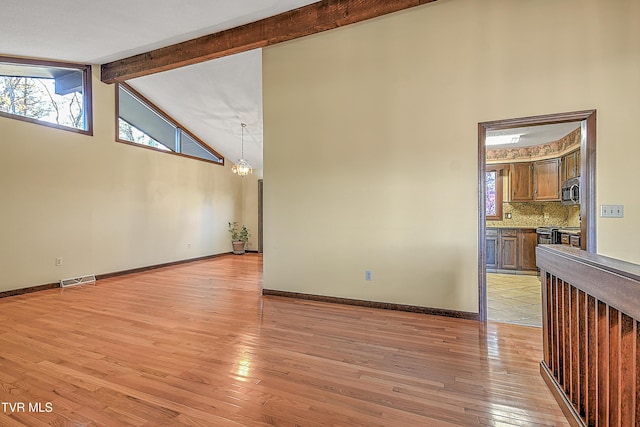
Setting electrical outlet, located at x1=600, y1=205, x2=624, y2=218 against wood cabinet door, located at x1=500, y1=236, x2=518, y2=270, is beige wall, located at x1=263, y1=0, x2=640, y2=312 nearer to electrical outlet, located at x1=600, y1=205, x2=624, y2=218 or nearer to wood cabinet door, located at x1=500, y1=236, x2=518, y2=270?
electrical outlet, located at x1=600, y1=205, x2=624, y2=218

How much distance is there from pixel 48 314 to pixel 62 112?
10.8 ft

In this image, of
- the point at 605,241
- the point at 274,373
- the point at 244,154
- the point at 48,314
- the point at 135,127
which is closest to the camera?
the point at 274,373

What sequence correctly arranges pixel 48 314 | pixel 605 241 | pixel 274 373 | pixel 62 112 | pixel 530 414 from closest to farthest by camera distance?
pixel 530 414
pixel 274 373
pixel 605 241
pixel 48 314
pixel 62 112

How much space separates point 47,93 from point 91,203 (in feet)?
5.89

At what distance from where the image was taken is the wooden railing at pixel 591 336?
123 centimetres

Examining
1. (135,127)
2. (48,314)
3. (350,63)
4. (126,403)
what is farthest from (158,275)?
(350,63)

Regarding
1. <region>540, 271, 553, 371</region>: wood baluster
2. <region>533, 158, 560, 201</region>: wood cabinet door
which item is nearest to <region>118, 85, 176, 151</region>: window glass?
<region>540, 271, 553, 371</region>: wood baluster

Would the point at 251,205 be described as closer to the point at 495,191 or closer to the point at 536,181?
the point at 495,191

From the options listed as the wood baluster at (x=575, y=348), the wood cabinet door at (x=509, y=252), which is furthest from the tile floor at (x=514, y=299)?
the wood baluster at (x=575, y=348)

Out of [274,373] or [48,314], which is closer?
[274,373]

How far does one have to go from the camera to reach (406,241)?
368 cm

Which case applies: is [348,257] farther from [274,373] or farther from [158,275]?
[158,275]

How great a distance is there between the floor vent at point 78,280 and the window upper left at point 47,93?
242 centimetres

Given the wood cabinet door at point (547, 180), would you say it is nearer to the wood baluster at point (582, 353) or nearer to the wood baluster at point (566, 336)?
the wood baluster at point (566, 336)
